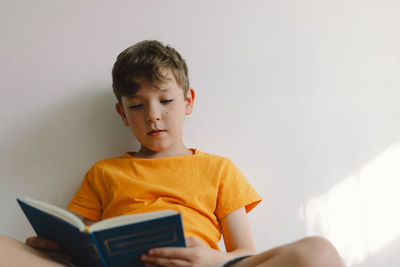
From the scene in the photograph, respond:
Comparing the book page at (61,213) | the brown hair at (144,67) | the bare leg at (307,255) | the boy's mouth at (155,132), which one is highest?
the brown hair at (144,67)

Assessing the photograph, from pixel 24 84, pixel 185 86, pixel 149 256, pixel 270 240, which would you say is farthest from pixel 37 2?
pixel 270 240

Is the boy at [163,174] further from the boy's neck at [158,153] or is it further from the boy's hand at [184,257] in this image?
the boy's hand at [184,257]

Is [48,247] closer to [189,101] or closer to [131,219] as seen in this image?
[131,219]

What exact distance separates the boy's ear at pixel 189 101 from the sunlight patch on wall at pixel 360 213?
498 mm

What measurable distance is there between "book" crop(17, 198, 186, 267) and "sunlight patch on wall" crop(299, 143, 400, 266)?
2.14 ft

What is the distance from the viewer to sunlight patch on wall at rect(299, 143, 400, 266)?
45.4 inches

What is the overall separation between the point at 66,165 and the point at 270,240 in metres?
0.72

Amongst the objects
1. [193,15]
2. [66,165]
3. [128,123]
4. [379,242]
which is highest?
[193,15]

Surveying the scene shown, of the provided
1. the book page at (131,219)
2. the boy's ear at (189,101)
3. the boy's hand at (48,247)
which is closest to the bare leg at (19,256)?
the boy's hand at (48,247)

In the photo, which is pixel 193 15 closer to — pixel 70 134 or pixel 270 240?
pixel 70 134

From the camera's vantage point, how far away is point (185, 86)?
1091 mm

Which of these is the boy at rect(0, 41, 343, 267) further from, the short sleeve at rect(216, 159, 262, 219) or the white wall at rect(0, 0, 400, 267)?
the white wall at rect(0, 0, 400, 267)

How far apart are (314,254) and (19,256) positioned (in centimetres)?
58

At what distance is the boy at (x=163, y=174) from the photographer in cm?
95
